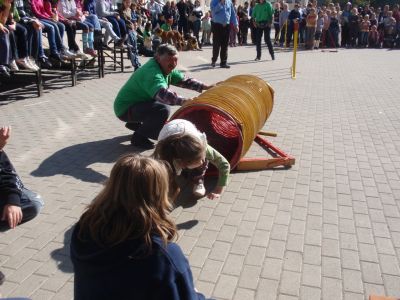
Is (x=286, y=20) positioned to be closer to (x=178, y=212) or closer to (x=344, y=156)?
(x=344, y=156)

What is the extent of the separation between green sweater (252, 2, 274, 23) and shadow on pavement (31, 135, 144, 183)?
9.70 m

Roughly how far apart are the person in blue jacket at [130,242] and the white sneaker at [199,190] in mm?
2532

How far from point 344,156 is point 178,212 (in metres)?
2.69

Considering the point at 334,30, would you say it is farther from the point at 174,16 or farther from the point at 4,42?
the point at 4,42

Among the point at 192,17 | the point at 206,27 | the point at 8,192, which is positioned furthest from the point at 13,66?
the point at 206,27

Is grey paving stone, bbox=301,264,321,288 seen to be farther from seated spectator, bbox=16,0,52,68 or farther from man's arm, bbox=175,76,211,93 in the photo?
seated spectator, bbox=16,0,52,68

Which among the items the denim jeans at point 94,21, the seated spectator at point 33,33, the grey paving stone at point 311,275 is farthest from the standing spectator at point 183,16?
the grey paving stone at point 311,275

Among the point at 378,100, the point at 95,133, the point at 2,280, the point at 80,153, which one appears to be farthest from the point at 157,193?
the point at 378,100

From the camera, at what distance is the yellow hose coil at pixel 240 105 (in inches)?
188

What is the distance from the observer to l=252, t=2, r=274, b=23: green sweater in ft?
48.4

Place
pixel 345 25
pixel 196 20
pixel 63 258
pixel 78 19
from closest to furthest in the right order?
pixel 63 258, pixel 78 19, pixel 196 20, pixel 345 25

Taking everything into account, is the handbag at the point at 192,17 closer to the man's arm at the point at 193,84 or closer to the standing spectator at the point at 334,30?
the standing spectator at the point at 334,30

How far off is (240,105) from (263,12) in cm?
1070

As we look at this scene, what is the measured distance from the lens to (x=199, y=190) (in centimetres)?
447
